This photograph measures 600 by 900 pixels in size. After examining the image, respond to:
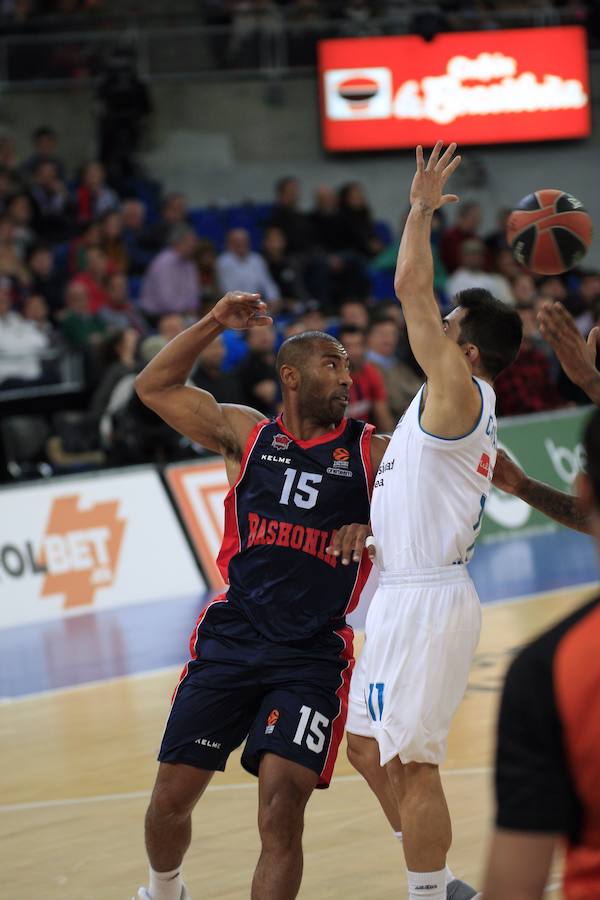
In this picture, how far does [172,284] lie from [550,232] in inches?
439

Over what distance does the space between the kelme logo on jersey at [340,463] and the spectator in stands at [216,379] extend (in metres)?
7.65

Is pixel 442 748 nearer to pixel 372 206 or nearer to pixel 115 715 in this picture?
pixel 115 715

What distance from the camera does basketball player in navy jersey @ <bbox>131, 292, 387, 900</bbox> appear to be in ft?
16.9

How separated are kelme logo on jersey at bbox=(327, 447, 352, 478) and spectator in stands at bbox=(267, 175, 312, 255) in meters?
13.7

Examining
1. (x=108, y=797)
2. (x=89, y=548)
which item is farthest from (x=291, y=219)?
(x=108, y=797)

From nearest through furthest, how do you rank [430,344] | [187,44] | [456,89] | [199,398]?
[430,344]
[199,398]
[187,44]
[456,89]

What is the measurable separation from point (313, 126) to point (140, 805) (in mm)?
15842

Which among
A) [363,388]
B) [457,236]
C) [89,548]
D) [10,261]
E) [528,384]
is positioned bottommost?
[89,548]

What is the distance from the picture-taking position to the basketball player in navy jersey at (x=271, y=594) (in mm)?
5160

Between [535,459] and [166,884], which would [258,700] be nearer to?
[166,884]

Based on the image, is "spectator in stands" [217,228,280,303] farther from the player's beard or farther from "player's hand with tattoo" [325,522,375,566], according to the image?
"player's hand with tattoo" [325,522,375,566]

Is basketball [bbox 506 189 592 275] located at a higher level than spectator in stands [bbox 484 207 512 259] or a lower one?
higher

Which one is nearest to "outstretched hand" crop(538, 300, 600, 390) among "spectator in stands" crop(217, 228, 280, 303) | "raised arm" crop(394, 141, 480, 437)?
"raised arm" crop(394, 141, 480, 437)

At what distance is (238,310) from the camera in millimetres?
5496
